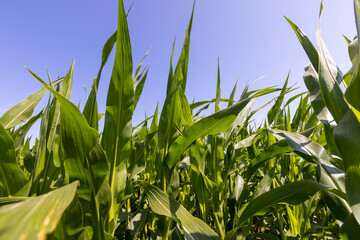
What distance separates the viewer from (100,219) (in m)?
0.42

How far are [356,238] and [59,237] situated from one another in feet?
1.80

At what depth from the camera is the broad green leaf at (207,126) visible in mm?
472

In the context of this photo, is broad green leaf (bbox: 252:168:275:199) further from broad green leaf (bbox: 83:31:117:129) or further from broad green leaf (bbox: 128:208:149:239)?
broad green leaf (bbox: 83:31:117:129)

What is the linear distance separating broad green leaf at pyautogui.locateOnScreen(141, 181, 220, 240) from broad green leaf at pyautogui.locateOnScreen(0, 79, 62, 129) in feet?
1.46

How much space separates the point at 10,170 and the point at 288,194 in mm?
542

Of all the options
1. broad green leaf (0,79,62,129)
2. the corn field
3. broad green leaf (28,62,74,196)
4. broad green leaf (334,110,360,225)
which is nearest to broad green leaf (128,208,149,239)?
the corn field

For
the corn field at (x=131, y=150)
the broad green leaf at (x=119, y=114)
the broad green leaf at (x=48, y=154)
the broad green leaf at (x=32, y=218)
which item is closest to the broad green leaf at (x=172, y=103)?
the corn field at (x=131, y=150)

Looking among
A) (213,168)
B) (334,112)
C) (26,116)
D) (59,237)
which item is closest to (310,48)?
(334,112)

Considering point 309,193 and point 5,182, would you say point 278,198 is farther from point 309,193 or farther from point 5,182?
point 5,182

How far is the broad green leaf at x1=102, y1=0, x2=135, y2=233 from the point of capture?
416 mm

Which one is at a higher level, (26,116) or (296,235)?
(26,116)

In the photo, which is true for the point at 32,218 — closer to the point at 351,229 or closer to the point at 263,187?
the point at 351,229

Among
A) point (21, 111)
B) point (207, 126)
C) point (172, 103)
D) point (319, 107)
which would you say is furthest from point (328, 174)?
point (21, 111)

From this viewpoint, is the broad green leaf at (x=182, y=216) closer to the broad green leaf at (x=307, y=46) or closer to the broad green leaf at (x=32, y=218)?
the broad green leaf at (x=32, y=218)
